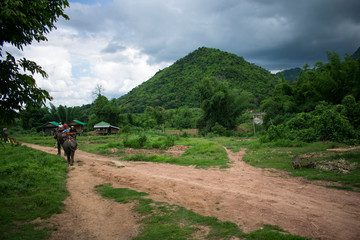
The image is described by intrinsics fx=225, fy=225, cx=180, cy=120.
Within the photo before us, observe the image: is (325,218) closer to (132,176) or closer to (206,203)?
(206,203)

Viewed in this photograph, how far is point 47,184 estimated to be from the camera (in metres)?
7.30

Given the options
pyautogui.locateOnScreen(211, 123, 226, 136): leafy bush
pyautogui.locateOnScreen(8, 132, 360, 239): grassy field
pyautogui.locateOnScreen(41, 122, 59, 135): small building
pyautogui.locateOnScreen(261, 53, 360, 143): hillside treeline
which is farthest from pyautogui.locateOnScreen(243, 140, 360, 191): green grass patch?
pyautogui.locateOnScreen(41, 122, 59, 135): small building

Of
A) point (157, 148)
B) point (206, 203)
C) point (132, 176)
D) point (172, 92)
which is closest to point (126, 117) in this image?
point (172, 92)

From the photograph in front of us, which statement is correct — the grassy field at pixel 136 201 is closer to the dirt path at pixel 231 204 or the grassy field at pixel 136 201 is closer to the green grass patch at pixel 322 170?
the green grass patch at pixel 322 170

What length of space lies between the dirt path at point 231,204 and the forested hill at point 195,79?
56824mm

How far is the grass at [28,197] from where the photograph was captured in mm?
4293

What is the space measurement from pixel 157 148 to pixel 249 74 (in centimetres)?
5755

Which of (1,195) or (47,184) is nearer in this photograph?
(1,195)

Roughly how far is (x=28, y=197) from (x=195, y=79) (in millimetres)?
70633

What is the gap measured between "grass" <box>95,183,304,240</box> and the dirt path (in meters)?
0.21

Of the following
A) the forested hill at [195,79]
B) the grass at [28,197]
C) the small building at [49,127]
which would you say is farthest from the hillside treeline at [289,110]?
the forested hill at [195,79]

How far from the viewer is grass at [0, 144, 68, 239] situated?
4.29m

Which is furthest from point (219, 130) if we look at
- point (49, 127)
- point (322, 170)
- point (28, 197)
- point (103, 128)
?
point (49, 127)

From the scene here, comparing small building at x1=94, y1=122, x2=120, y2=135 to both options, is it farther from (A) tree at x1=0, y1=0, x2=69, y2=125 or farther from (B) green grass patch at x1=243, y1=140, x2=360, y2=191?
(A) tree at x1=0, y1=0, x2=69, y2=125
